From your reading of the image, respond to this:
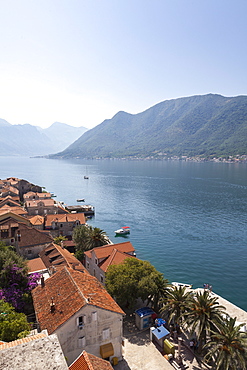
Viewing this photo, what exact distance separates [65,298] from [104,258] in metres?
21.2

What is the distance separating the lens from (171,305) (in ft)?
108

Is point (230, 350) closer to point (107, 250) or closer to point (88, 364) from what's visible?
point (88, 364)

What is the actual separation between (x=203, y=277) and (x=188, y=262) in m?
8.24

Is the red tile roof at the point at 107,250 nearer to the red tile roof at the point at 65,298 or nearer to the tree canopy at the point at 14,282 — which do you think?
the tree canopy at the point at 14,282

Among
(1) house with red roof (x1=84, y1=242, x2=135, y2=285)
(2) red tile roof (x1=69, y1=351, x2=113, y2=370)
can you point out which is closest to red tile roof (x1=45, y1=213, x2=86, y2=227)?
(1) house with red roof (x1=84, y1=242, x2=135, y2=285)

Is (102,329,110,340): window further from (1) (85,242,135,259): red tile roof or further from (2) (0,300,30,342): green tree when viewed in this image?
(1) (85,242,135,259): red tile roof

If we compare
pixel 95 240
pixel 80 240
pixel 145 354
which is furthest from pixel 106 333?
pixel 80 240

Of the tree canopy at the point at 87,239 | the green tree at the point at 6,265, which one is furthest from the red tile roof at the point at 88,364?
the tree canopy at the point at 87,239

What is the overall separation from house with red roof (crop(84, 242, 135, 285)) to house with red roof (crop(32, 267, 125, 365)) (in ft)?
52.1

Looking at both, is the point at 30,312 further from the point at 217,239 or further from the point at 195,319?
the point at 217,239

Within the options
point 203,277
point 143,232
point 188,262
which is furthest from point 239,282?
point 143,232

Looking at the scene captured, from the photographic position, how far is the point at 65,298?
88.1 ft

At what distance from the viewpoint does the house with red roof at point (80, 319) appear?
2428cm

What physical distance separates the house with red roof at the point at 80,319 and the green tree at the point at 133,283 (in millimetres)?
6498
